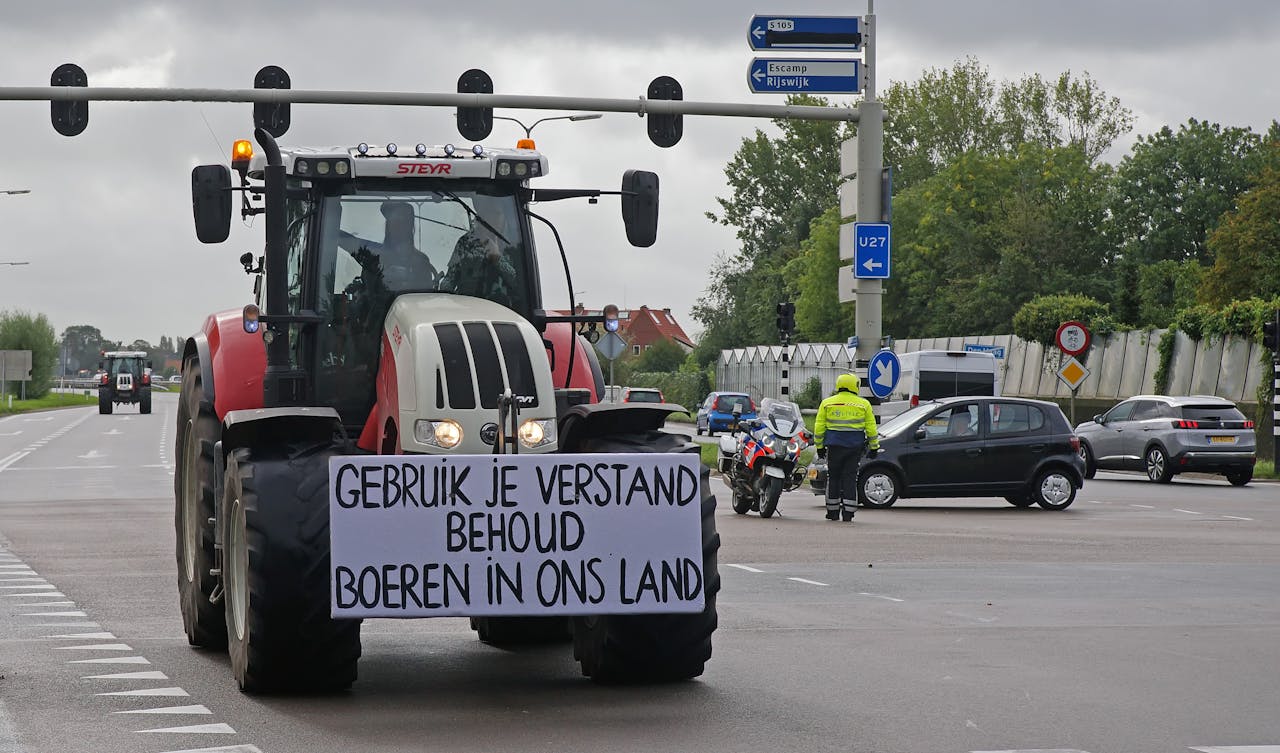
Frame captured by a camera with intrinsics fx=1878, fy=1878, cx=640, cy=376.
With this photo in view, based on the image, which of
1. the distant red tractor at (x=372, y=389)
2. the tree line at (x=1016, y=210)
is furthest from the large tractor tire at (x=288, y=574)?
the tree line at (x=1016, y=210)

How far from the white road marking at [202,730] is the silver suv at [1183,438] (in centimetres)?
2705

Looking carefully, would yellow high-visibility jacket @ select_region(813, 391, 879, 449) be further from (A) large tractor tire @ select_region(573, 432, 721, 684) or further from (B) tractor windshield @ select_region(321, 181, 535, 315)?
(A) large tractor tire @ select_region(573, 432, 721, 684)

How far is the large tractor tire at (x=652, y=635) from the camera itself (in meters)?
8.71

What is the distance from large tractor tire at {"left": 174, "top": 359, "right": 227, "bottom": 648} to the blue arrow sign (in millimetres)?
14753

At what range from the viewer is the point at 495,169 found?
9992 mm

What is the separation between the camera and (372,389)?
9602 mm

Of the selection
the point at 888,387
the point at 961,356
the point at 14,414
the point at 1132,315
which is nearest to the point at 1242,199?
the point at 1132,315

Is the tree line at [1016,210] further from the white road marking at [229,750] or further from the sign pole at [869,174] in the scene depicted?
the white road marking at [229,750]

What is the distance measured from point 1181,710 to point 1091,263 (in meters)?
76.0

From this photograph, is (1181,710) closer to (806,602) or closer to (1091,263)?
(806,602)

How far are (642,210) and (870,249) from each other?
15814 millimetres

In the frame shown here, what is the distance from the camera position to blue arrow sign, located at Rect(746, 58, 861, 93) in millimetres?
25000

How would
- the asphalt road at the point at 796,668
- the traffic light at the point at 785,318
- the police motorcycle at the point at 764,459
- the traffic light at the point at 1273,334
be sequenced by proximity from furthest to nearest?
1. the traffic light at the point at 785,318
2. the traffic light at the point at 1273,334
3. the police motorcycle at the point at 764,459
4. the asphalt road at the point at 796,668

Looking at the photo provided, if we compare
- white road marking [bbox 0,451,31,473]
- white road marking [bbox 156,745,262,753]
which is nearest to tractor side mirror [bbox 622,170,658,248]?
white road marking [bbox 156,745,262,753]
